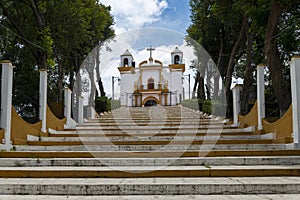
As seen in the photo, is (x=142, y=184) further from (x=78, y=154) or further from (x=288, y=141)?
(x=288, y=141)

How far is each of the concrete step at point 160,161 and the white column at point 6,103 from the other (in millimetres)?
1109

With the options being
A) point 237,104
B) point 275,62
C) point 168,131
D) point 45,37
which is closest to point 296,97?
point 275,62

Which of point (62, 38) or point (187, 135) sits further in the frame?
point (62, 38)

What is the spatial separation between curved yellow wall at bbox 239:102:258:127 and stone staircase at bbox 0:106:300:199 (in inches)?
22.2

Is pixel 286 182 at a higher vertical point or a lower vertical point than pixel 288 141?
lower

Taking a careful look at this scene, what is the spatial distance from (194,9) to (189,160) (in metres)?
13.9

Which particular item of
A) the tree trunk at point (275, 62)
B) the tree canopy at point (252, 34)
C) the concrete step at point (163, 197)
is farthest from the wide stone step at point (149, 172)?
the tree canopy at point (252, 34)

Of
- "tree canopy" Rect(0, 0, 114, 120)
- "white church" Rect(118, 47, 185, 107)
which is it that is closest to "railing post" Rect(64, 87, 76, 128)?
"tree canopy" Rect(0, 0, 114, 120)

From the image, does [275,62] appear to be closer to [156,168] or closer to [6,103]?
[156,168]

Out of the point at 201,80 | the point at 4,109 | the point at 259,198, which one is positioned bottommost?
the point at 259,198

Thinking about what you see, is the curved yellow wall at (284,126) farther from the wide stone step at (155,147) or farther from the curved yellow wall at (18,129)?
the curved yellow wall at (18,129)

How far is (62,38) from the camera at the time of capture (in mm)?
16656

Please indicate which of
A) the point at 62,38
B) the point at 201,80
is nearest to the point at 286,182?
the point at 62,38

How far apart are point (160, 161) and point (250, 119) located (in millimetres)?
4284
